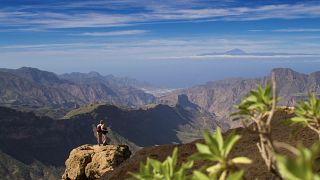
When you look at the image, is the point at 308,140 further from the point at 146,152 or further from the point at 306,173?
the point at 306,173

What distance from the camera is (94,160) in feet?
142

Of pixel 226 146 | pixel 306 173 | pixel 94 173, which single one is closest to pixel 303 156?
pixel 306 173

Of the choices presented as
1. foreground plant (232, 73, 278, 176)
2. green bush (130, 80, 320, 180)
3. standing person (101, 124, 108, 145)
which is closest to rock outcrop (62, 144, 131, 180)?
standing person (101, 124, 108, 145)

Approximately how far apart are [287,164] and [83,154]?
4244cm

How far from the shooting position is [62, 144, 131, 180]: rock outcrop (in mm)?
41438

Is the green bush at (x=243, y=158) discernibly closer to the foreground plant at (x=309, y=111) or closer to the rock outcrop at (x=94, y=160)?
the foreground plant at (x=309, y=111)

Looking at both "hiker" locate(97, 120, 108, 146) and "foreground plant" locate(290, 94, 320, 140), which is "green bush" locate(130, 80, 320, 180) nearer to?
"foreground plant" locate(290, 94, 320, 140)

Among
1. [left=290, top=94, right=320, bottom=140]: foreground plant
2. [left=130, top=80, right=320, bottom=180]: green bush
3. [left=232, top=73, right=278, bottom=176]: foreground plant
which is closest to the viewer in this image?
[left=130, top=80, right=320, bottom=180]: green bush

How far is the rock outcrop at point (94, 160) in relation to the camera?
41.4 m

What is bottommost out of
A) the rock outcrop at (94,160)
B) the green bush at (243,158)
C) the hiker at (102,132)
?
the rock outcrop at (94,160)

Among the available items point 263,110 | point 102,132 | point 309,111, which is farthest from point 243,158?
point 102,132

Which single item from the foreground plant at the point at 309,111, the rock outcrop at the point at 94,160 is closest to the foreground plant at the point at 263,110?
the foreground plant at the point at 309,111

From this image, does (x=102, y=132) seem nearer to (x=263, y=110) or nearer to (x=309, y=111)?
(x=309, y=111)

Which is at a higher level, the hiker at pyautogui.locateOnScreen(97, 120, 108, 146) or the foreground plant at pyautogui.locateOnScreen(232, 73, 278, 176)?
the foreground plant at pyautogui.locateOnScreen(232, 73, 278, 176)
